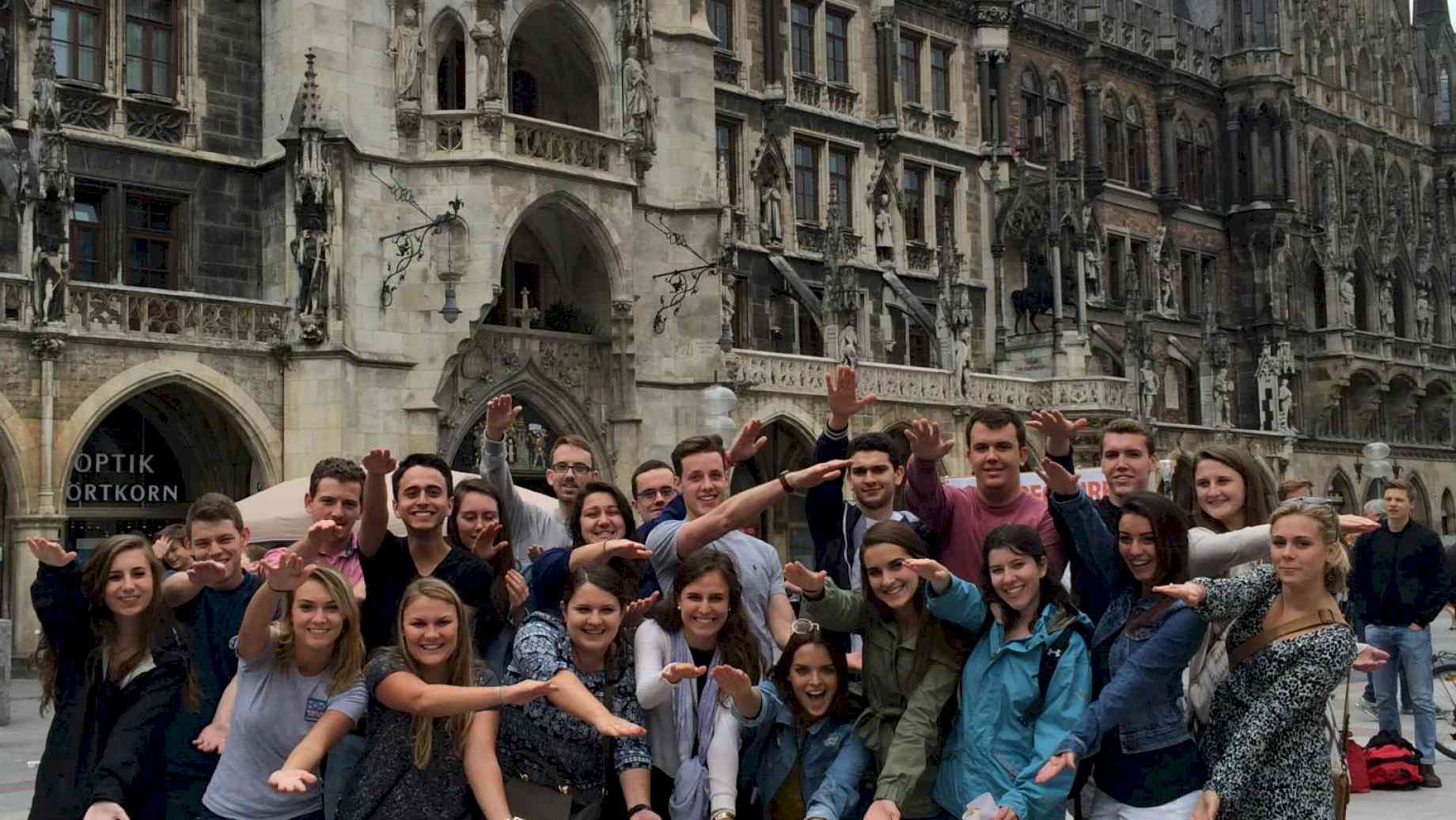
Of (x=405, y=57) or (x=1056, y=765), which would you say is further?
(x=405, y=57)

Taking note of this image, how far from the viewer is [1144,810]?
5.54 meters

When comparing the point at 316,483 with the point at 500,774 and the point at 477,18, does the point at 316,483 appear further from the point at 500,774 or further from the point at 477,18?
the point at 477,18

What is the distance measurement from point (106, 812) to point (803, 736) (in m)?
2.38

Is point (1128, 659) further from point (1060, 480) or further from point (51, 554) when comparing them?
point (51, 554)

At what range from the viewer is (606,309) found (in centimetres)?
2344

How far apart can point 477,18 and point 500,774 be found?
17.3 meters

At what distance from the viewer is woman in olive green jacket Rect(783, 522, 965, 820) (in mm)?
5586

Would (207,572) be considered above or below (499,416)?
below

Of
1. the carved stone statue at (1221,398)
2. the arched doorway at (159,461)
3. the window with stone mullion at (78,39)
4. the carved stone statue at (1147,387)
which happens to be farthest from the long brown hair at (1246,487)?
the carved stone statue at (1221,398)

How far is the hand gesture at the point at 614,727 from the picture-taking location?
17.3 ft

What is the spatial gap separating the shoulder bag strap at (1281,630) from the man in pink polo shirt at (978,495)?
0.88m

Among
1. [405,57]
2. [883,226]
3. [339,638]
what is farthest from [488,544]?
[883,226]

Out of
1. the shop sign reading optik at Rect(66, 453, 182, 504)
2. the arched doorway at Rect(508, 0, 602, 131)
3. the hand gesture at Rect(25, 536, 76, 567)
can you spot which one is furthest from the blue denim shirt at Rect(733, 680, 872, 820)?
the arched doorway at Rect(508, 0, 602, 131)

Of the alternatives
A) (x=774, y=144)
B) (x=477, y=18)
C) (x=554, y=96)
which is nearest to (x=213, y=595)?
(x=477, y=18)
